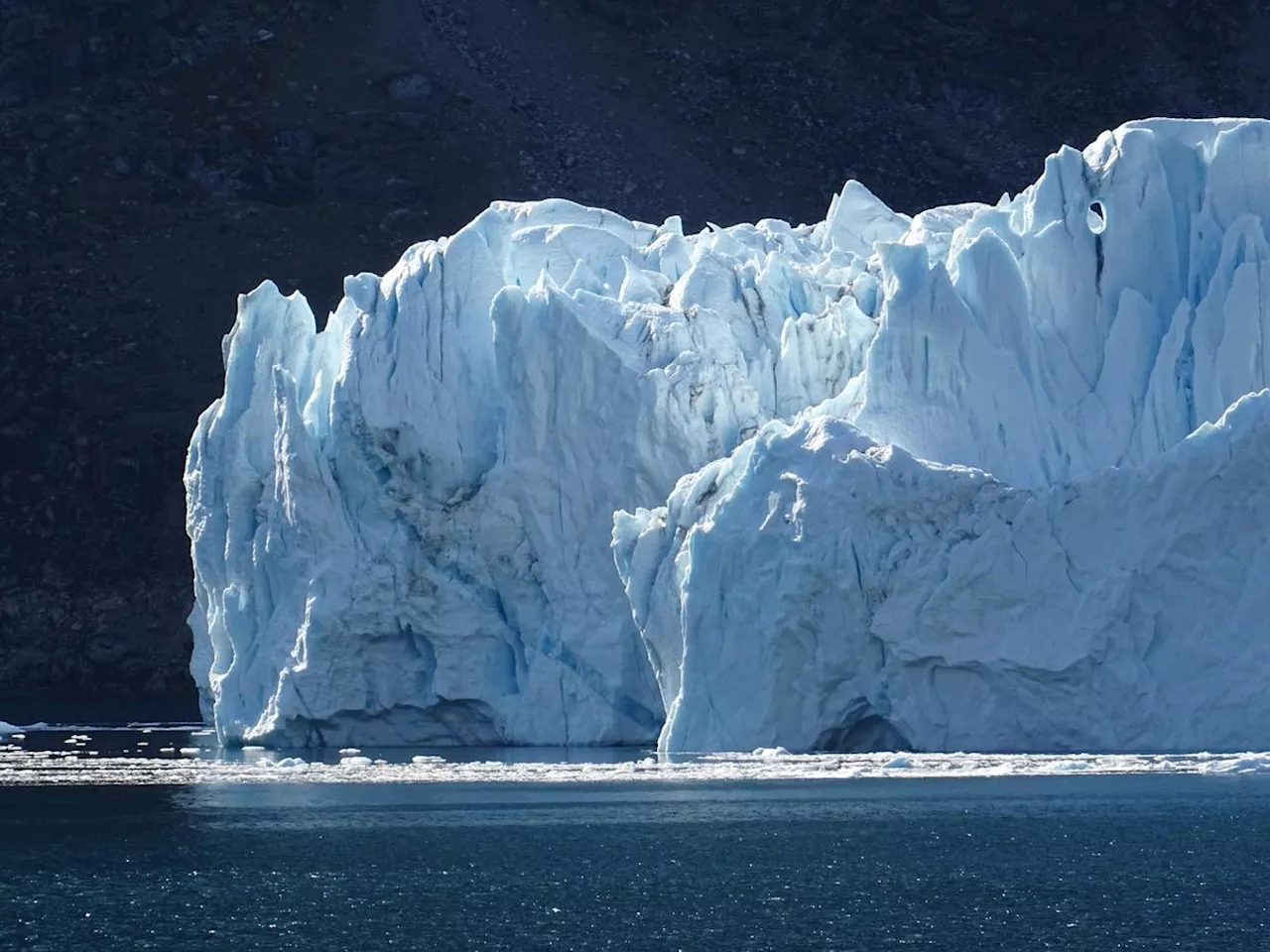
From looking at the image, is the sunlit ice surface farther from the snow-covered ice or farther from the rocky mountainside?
the rocky mountainside

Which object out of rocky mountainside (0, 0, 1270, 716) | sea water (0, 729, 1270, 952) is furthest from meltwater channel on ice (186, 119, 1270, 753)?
rocky mountainside (0, 0, 1270, 716)

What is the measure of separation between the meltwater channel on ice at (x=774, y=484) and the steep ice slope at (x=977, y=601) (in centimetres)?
4

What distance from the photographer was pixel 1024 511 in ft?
113

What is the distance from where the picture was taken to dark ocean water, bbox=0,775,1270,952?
24172 millimetres

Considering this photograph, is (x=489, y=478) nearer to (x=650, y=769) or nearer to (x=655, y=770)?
(x=650, y=769)

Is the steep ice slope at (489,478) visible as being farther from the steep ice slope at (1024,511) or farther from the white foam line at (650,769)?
the steep ice slope at (1024,511)

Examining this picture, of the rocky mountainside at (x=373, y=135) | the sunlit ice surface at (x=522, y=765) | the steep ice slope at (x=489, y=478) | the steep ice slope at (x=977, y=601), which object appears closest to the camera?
the sunlit ice surface at (x=522, y=765)

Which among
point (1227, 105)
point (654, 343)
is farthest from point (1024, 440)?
point (1227, 105)

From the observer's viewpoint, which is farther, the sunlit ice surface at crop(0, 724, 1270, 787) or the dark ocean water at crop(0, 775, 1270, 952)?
the sunlit ice surface at crop(0, 724, 1270, 787)

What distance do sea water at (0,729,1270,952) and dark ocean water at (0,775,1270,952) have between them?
5cm

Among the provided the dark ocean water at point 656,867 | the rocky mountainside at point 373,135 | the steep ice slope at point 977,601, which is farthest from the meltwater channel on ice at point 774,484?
the rocky mountainside at point 373,135

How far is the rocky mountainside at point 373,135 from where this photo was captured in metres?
72.9

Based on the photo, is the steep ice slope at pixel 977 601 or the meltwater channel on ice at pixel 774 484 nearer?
the steep ice slope at pixel 977 601

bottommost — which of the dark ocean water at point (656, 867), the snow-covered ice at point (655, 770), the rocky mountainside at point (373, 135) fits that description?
the dark ocean water at point (656, 867)
